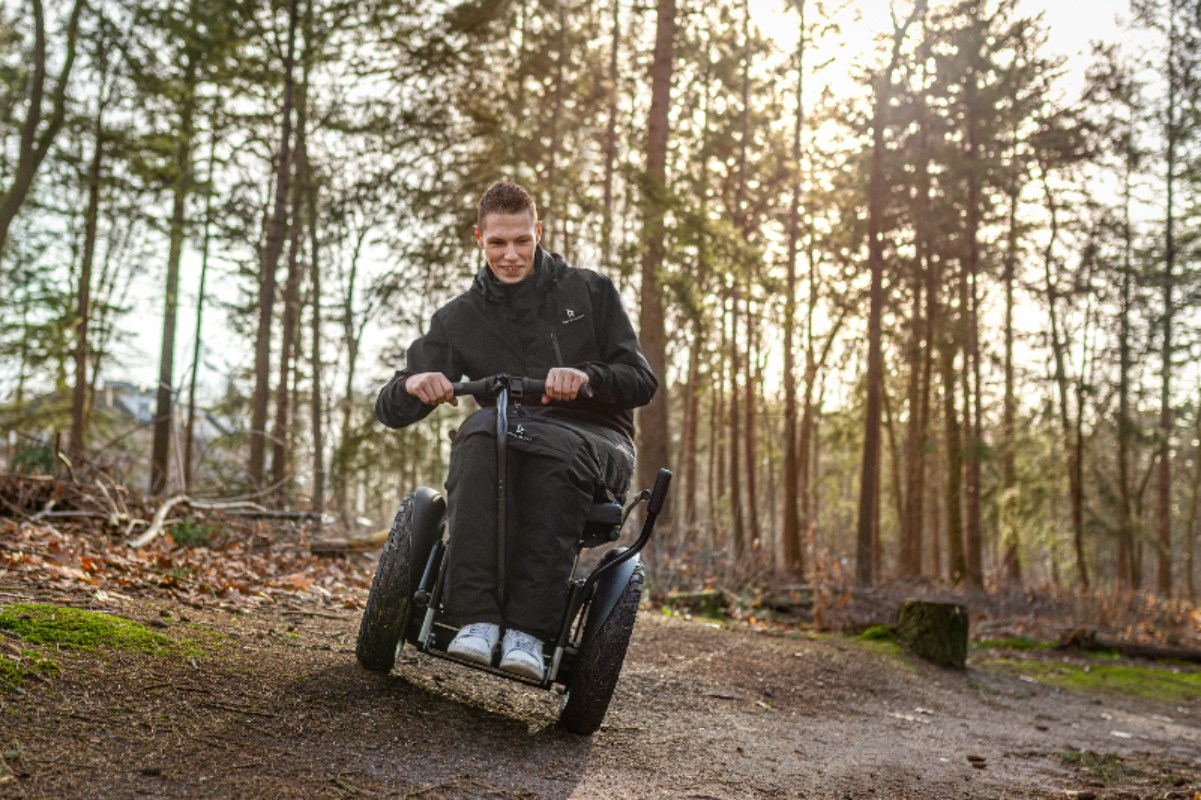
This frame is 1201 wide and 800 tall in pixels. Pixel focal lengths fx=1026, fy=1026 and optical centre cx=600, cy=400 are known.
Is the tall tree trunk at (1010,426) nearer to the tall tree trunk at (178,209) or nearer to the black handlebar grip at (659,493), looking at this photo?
the tall tree trunk at (178,209)

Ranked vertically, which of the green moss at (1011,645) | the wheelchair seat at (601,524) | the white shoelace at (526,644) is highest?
the wheelchair seat at (601,524)

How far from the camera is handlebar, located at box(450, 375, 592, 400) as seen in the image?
3547 millimetres

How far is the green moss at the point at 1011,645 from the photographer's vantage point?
11.6 m

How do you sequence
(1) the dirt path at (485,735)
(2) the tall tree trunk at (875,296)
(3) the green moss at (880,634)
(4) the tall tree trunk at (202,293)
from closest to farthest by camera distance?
(1) the dirt path at (485,735), (3) the green moss at (880,634), (2) the tall tree trunk at (875,296), (4) the tall tree trunk at (202,293)

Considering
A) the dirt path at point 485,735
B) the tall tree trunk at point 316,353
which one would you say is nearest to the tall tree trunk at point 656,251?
the dirt path at point 485,735

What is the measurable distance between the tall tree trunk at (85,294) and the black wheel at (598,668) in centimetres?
1287

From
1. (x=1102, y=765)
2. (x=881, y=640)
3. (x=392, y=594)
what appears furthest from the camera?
(x=881, y=640)

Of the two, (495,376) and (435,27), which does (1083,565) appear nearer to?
(435,27)

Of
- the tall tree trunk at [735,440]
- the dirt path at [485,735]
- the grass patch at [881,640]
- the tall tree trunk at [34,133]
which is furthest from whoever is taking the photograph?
the tall tree trunk at [735,440]

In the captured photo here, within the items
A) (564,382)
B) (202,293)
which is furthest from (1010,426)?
(564,382)

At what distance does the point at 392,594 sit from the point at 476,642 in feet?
1.91

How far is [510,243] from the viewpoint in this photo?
12.4ft

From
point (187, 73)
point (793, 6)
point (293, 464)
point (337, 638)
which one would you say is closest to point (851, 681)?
point (337, 638)

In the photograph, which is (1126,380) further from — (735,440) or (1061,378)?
(735,440)
